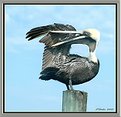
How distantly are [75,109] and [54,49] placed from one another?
37 cm

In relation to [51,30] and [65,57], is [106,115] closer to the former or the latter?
[65,57]

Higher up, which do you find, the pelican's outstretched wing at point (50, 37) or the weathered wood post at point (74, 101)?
the pelican's outstretched wing at point (50, 37)

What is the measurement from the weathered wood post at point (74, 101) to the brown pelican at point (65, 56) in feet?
0.18

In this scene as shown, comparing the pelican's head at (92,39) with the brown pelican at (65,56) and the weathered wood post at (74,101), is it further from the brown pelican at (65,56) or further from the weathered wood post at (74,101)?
the weathered wood post at (74,101)

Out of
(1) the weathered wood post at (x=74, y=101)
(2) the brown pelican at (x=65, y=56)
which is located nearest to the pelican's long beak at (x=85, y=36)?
(2) the brown pelican at (x=65, y=56)

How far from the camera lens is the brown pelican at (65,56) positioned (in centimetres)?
255

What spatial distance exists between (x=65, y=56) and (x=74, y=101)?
0.27 m

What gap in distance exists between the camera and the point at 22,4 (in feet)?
8.51

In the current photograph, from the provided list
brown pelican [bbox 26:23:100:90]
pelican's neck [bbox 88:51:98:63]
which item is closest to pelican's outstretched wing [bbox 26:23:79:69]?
brown pelican [bbox 26:23:100:90]

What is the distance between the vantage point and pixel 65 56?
2562mm

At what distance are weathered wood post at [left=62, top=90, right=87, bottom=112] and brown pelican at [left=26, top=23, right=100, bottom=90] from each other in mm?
56

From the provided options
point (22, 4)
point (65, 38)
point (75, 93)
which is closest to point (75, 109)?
point (75, 93)

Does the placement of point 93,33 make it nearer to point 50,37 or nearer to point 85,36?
point 85,36

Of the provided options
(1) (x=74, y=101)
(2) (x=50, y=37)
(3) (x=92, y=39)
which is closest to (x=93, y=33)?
(3) (x=92, y=39)
